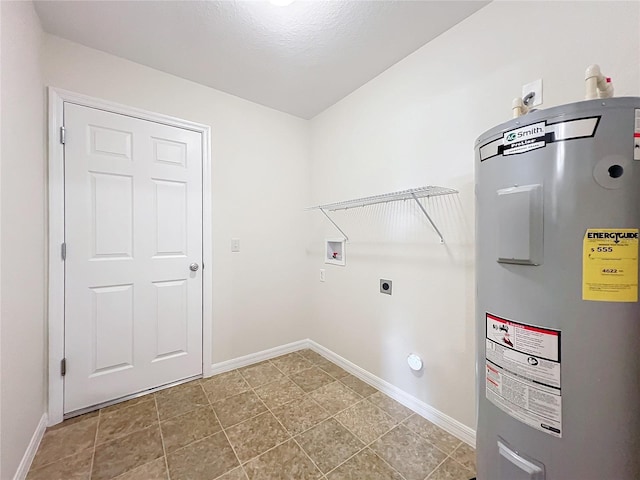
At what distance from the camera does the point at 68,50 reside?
5.44 ft

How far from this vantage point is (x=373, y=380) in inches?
79.9

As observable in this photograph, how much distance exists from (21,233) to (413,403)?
243 cm

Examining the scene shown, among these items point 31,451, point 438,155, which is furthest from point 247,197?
point 31,451

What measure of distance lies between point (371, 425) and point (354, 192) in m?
1.68

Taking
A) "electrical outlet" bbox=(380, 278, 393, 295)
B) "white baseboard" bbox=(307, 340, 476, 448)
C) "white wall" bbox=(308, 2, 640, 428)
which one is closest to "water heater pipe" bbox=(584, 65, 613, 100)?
"white wall" bbox=(308, 2, 640, 428)

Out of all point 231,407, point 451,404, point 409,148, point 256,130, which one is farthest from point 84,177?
point 451,404

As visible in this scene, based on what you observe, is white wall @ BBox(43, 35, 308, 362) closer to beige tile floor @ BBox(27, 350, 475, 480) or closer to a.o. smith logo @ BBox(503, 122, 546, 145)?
beige tile floor @ BBox(27, 350, 475, 480)

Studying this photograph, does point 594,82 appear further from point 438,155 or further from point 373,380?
point 373,380

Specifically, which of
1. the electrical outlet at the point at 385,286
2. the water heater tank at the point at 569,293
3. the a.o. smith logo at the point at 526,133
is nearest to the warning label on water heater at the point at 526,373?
the water heater tank at the point at 569,293

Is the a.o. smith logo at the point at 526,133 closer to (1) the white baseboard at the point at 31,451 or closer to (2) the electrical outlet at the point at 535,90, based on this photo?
(2) the electrical outlet at the point at 535,90

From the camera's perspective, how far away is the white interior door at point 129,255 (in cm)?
170

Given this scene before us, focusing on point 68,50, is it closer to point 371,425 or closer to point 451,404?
point 371,425

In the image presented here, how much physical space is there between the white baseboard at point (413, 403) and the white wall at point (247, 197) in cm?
66

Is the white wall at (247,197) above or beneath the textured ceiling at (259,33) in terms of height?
beneath
